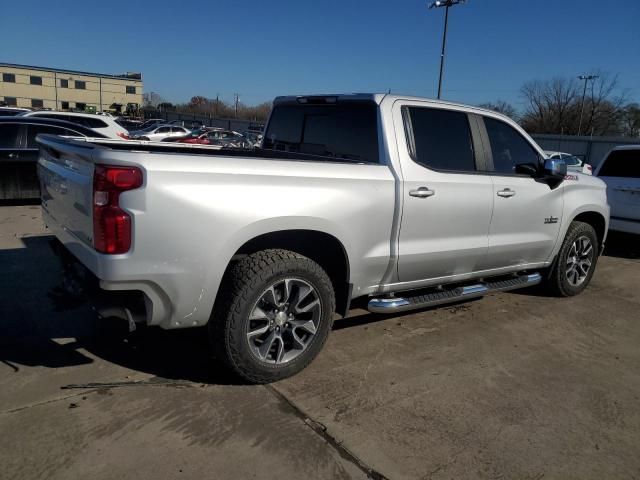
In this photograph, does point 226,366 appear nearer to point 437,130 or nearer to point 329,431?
point 329,431

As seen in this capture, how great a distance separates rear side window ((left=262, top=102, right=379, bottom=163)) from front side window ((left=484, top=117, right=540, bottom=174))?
126 cm

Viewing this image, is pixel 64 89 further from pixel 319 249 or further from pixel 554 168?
pixel 319 249

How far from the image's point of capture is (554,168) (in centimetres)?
481

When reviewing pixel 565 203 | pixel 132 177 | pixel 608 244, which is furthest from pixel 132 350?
pixel 608 244

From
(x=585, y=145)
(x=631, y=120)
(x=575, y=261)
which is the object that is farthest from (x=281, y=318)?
(x=631, y=120)

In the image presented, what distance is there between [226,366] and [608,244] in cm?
842

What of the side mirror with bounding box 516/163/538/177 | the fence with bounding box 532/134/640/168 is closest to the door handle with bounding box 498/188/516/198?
the side mirror with bounding box 516/163/538/177

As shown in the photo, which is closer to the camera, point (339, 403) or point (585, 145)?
point (339, 403)

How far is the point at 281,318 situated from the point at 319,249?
23.6 inches

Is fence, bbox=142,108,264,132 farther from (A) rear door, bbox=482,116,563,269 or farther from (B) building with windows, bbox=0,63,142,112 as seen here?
(A) rear door, bbox=482,116,563,269

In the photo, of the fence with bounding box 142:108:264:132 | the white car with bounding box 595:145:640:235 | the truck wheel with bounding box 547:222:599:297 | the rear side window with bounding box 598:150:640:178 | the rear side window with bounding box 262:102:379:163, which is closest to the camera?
the rear side window with bounding box 262:102:379:163

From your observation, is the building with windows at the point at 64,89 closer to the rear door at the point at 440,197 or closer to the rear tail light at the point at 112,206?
the rear door at the point at 440,197

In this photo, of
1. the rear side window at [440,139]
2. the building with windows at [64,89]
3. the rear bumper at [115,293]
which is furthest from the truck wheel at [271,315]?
the building with windows at [64,89]

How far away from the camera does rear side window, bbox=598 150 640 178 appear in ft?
27.2
